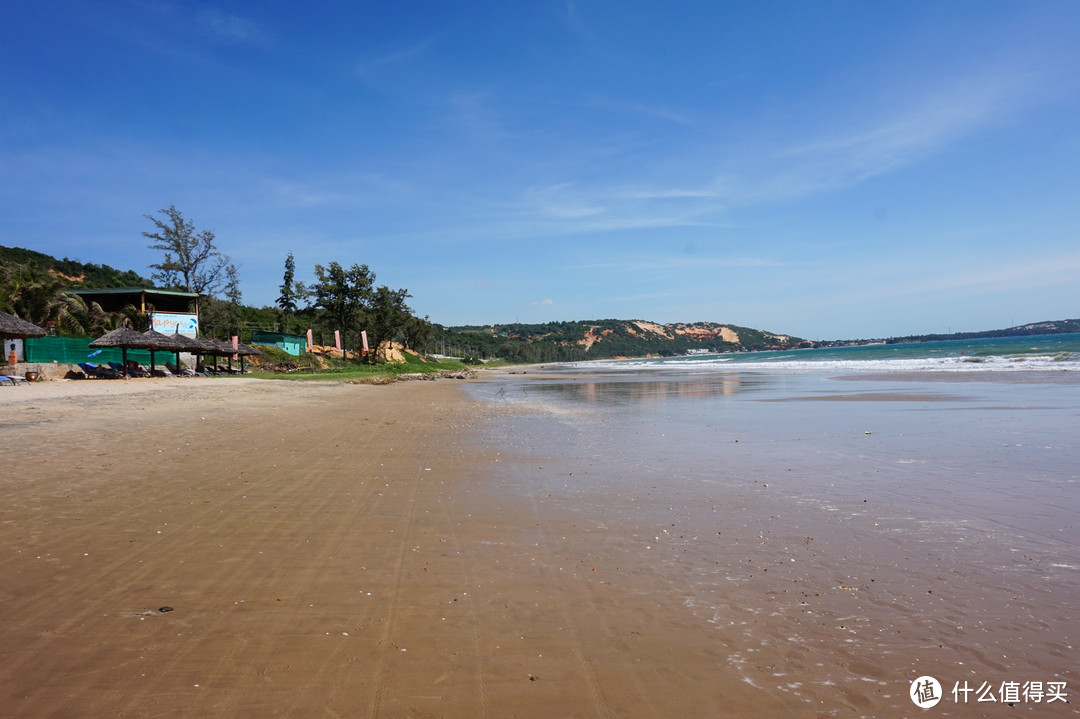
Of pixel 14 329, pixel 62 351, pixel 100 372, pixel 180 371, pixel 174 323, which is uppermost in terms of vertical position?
pixel 174 323

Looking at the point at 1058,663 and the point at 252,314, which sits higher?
the point at 252,314

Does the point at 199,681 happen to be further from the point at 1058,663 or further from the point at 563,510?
the point at 1058,663

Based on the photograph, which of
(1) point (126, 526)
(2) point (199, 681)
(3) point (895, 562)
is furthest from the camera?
(1) point (126, 526)

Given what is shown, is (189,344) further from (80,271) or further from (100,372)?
(80,271)

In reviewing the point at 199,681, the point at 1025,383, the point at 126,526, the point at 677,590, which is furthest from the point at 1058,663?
the point at 1025,383

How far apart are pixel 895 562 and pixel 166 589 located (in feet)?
19.4

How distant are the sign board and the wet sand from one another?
38.5 m

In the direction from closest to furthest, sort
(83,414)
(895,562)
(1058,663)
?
(1058,663) < (895,562) < (83,414)

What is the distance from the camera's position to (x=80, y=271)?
2662 inches

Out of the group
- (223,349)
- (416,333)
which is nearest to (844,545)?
(223,349)

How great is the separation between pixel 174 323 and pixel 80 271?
1513 inches

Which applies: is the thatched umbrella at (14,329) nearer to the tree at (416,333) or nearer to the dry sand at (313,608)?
the dry sand at (313,608)

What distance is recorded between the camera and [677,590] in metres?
4.34

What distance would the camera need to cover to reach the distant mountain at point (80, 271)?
2473 inches
